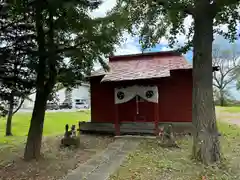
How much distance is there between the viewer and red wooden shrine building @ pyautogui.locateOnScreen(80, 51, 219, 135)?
14273 millimetres

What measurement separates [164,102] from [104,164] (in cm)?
773

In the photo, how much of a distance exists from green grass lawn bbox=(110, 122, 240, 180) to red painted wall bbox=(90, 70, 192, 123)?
4838mm

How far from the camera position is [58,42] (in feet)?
31.4

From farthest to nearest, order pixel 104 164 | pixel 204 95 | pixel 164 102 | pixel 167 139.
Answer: pixel 164 102, pixel 167 139, pixel 104 164, pixel 204 95

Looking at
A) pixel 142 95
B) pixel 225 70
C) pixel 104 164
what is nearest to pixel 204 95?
pixel 104 164

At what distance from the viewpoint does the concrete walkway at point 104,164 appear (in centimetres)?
721

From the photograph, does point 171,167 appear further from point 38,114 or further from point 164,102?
point 164,102

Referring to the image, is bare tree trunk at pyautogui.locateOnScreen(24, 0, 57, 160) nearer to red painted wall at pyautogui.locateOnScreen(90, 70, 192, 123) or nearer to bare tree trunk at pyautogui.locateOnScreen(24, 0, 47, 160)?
bare tree trunk at pyautogui.locateOnScreen(24, 0, 47, 160)

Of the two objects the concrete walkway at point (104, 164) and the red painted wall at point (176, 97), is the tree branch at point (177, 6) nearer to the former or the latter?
the concrete walkway at point (104, 164)

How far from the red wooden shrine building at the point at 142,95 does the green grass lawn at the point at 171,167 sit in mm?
4003

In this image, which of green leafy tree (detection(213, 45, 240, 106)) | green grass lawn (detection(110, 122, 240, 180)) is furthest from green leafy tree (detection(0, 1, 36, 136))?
green leafy tree (detection(213, 45, 240, 106))

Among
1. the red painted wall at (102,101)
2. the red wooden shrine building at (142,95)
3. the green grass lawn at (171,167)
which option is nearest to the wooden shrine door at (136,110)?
the red wooden shrine building at (142,95)

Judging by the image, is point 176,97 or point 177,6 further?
point 176,97

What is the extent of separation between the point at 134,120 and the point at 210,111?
8.00 m
